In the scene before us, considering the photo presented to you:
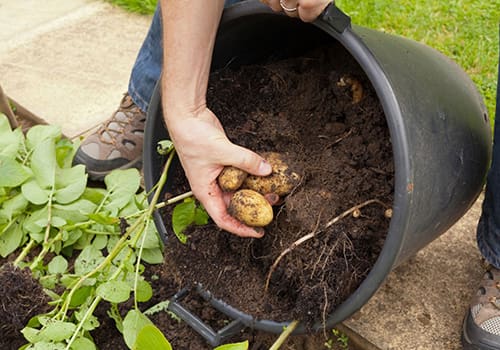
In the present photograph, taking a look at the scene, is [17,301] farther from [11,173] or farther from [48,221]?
[11,173]

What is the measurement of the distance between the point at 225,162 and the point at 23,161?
78 centimetres

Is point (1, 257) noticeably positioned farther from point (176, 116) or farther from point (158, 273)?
point (176, 116)

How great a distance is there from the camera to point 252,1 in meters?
1.02

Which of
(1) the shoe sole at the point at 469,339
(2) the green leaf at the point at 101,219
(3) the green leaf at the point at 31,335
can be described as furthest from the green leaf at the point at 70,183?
(1) the shoe sole at the point at 469,339

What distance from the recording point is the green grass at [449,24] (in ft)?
6.03

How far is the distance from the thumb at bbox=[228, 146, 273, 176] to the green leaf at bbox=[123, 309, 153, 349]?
36cm

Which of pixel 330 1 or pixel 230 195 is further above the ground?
pixel 330 1

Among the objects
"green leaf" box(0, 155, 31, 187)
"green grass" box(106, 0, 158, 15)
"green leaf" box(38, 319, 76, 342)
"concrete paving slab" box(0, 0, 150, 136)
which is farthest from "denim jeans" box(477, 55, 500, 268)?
"green grass" box(106, 0, 158, 15)

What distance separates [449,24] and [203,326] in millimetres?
1394

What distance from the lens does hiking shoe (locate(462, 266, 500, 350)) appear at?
1140 millimetres

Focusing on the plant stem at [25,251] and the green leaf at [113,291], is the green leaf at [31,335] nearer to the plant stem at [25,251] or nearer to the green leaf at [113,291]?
the green leaf at [113,291]

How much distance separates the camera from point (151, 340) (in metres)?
0.96

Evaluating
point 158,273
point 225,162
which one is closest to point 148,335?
point 225,162

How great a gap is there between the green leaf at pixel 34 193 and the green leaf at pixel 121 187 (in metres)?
0.15
